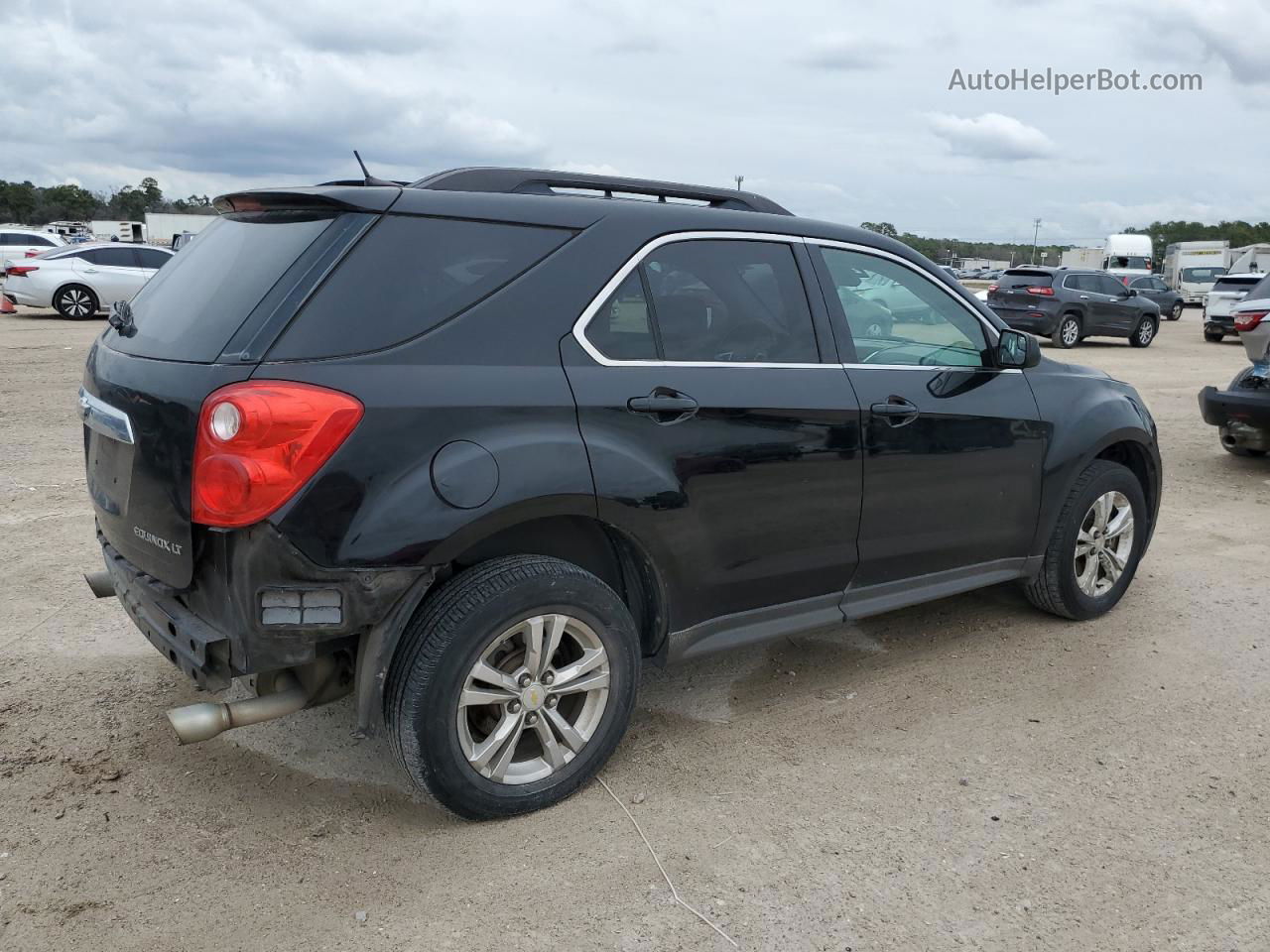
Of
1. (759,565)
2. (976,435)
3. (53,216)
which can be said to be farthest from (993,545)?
(53,216)

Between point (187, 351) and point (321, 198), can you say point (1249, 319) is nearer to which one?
point (321, 198)

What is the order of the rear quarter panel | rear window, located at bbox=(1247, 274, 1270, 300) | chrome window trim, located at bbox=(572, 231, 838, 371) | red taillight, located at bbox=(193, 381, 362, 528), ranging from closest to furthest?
red taillight, located at bbox=(193, 381, 362, 528)
chrome window trim, located at bbox=(572, 231, 838, 371)
the rear quarter panel
rear window, located at bbox=(1247, 274, 1270, 300)

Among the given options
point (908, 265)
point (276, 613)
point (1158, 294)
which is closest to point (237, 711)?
point (276, 613)

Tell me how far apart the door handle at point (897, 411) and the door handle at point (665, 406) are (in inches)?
33.1

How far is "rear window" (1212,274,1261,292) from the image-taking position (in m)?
23.0

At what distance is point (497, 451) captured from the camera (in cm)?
289

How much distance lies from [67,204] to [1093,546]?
102822mm

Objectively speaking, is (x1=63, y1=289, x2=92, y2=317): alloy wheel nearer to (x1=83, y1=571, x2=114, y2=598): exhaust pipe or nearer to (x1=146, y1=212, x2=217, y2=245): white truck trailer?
(x1=83, y1=571, x2=114, y2=598): exhaust pipe

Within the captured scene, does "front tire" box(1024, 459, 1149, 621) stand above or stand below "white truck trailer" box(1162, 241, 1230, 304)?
below

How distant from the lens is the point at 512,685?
3.03 meters

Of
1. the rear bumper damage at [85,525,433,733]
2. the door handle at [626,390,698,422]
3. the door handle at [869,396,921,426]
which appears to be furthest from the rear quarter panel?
the rear bumper damage at [85,525,433,733]

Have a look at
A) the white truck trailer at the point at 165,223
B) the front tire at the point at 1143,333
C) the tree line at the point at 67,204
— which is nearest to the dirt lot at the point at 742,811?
the front tire at the point at 1143,333

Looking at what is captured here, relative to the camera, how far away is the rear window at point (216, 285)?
2881 mm

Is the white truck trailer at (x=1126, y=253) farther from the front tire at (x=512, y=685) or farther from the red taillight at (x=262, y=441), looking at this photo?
the red taillight at (x=262, y=441)
